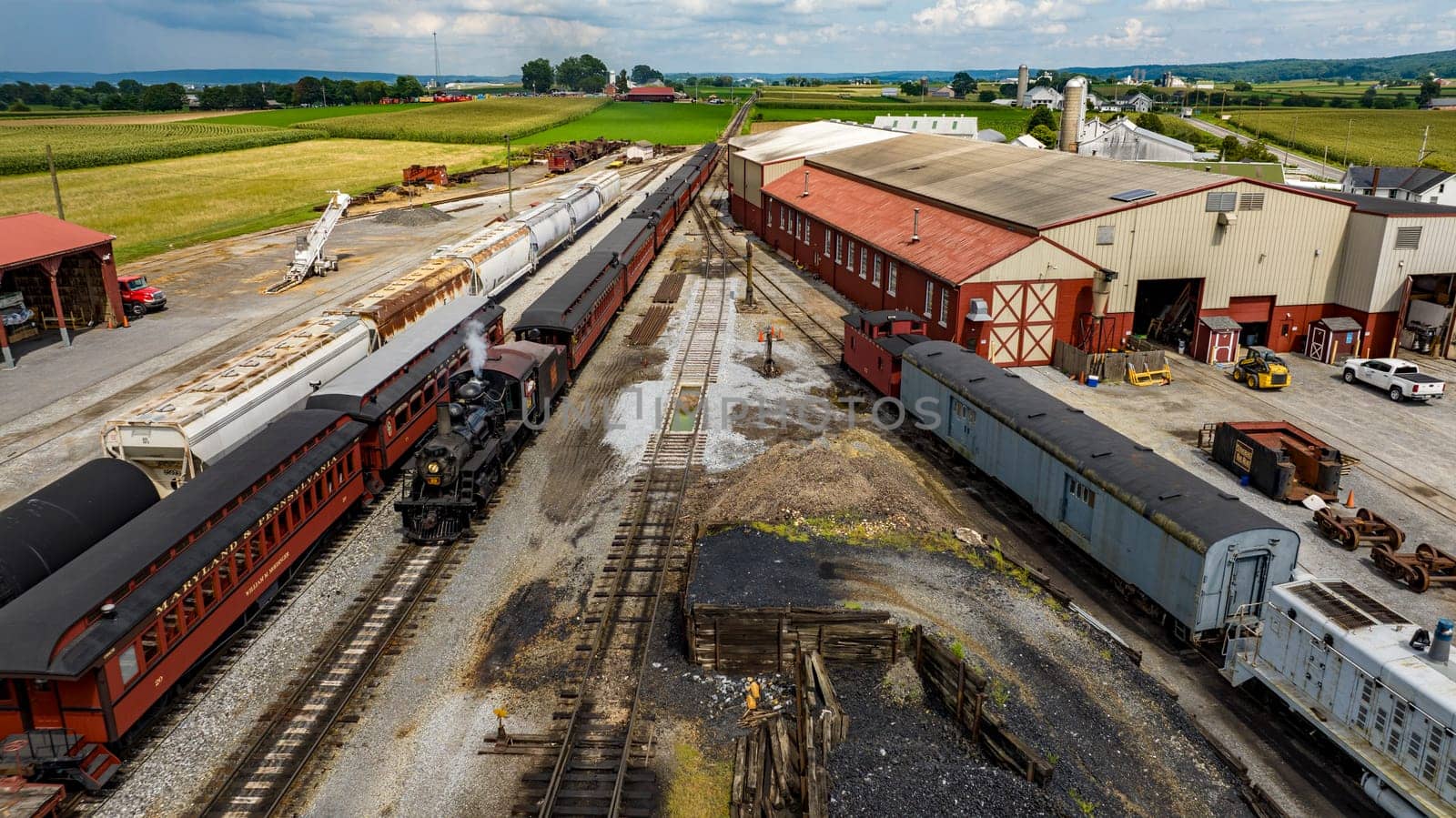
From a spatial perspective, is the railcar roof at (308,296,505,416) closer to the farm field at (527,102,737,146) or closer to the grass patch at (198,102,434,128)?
the farm field at (527,102,737,146)

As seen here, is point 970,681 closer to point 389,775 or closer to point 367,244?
point 389,775

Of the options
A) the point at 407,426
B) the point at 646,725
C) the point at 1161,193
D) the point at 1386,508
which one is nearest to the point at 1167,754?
the point at 646,725

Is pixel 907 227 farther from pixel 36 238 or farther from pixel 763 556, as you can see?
pixel 36 238

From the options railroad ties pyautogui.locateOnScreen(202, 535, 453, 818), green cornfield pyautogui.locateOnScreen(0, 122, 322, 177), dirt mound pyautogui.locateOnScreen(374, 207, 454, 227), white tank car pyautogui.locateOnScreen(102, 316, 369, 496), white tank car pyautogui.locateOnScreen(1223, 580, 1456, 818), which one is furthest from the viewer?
green cornfield pyautogui.locateOnScreen(0, 122, 322, 177)

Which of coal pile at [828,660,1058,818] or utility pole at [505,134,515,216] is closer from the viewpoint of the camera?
coal pile at [828,660,1058,818]

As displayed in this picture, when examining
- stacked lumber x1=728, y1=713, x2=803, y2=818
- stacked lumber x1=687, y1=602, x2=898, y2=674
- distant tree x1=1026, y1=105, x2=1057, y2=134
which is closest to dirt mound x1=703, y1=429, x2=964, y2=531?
stacked lumber x1=687, y1=602, x2=898, y2=674

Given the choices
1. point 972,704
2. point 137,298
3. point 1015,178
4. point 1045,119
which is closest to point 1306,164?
point 1045,119

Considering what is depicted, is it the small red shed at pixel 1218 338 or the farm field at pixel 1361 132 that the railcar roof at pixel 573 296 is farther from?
the farm field at pixel 1361 132
